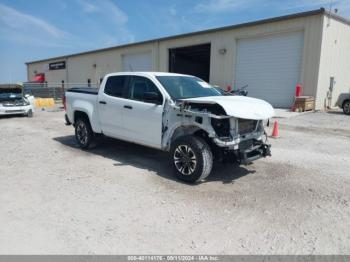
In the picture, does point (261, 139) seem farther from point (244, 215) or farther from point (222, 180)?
point (244, 215)

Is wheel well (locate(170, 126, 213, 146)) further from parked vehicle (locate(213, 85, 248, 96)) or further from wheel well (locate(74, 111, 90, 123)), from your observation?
wheel well (locate(74, 111, 90, 123))

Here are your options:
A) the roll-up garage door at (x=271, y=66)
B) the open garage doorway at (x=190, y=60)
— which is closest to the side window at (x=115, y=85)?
the roll-up garage door at (x=271, y=66)

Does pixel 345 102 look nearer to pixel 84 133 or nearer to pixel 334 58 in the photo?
pixel 334 58

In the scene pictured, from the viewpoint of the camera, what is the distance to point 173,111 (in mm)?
5125

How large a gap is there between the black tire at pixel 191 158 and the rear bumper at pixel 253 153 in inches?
20.1

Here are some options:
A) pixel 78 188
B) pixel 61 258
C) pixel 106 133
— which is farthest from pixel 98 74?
pixel 61 258

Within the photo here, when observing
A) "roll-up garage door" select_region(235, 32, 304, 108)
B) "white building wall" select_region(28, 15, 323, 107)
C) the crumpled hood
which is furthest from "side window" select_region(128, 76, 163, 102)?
"roll-up garage door" select_region(235, 32, 304, 108)

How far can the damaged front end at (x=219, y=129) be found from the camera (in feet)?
15.1

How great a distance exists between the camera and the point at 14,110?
14117 mm

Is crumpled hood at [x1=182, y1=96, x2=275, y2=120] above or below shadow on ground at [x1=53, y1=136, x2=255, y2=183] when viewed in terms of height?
above

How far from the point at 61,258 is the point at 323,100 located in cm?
1656

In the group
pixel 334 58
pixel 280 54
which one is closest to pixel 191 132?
pixel 280 54

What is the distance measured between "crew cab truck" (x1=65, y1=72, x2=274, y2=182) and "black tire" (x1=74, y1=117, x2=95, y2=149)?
286 mm

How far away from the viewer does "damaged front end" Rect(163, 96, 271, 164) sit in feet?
15.1
